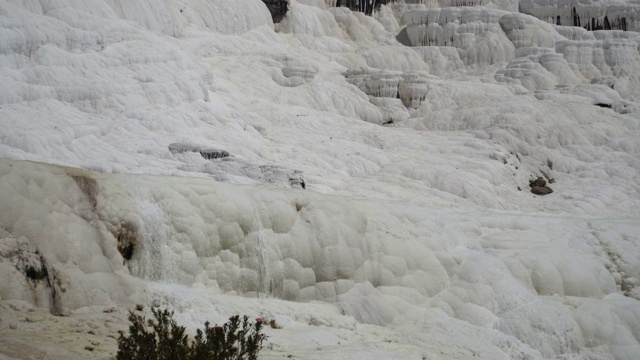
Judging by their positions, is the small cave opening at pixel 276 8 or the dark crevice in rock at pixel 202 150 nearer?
the dark crevice in rock at pixel 202 150

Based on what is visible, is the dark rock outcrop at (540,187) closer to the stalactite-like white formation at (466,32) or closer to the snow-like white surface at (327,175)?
the snow-like white surface at (327,175)

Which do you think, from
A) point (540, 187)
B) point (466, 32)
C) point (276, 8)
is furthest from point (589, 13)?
point (540, 187)

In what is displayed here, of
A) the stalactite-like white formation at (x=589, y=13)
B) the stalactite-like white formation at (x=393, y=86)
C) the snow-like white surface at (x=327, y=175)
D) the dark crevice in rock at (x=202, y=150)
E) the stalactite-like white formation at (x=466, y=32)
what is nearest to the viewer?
the snow-like white surface at (x=327, y=175)

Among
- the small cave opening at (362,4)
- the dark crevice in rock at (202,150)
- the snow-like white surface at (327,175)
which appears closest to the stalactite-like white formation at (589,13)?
the snow-like white surface at (327,175)

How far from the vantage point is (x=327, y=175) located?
3275cm

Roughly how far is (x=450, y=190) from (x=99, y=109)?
48.3ft

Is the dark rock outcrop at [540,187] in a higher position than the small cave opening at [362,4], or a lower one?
lower

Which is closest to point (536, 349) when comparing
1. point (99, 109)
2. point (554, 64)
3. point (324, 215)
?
point (324, 215)

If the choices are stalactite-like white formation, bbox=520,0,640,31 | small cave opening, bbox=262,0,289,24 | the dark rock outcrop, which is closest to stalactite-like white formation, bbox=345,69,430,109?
small cave opening, bbox=262,0,289,24

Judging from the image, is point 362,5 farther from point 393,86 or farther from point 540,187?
point 540,187

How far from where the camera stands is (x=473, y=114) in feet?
145

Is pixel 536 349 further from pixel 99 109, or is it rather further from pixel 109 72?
pixel 109 72

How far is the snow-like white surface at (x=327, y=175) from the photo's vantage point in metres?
14.1

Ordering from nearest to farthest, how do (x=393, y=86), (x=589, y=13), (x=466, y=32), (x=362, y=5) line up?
(x=393, y=86)
(x=466, y=32)
(x=589, y=13)
(x=362, y=5)
